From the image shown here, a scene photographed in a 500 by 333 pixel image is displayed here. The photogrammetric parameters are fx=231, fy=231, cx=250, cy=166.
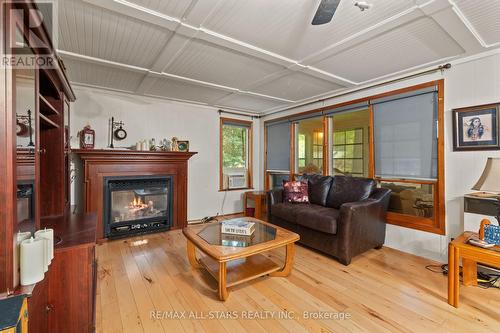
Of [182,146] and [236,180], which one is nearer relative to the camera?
[182,146]

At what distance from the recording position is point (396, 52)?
7.87 feet

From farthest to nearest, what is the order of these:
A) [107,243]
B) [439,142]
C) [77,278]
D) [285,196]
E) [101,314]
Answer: [285,196] → [107,243] → [439,142] → [101,314] → [77,278]

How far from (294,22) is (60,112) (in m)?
2.23

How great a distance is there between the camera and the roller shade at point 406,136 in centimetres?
281

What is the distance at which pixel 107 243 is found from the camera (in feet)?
10.9

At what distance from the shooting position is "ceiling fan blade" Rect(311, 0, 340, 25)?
1192 mm

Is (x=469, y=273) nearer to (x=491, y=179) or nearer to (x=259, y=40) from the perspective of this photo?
(x=491, y=179)

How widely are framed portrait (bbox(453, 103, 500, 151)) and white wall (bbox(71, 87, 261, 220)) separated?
3.62 meters

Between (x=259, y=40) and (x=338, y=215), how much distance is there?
82.7 inches

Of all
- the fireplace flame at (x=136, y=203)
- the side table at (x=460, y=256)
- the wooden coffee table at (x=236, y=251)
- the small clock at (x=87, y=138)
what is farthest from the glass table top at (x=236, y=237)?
the small clock at (x=87, y=138)

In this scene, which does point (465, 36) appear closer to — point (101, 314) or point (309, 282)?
point (309, 282)

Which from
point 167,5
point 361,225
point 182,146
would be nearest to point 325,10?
point 167,5

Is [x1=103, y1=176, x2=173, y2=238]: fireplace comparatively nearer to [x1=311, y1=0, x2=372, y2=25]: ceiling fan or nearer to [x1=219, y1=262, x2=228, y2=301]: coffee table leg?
[x1=219, y1=262, x2=228, y2=301]: coffee table leg

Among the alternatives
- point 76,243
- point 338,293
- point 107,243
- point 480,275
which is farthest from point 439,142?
point 107,243
